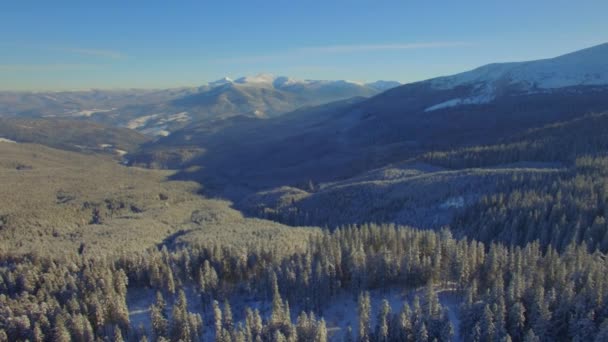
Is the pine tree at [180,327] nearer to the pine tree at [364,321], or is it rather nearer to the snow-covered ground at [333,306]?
the snow-covered ground at [333,306]

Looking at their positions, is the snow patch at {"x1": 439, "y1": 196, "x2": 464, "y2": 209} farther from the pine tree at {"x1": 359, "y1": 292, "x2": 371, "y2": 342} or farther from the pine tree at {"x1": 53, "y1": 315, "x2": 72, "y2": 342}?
the pine tree at {"x1": 53, "y1": 315, "x2": 72, "y2": 342}

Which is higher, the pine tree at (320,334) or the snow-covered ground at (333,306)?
the pine tree at (320,334)

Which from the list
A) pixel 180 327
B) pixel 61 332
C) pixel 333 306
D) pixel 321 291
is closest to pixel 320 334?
pixel 321 291

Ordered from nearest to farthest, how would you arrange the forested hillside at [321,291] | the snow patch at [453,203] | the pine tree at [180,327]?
the forested hillside at [321,291], the pine tree at [180,327], the snow patch at [453,203]

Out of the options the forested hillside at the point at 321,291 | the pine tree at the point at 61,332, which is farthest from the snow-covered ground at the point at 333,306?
the pine tree at the point at 61,332

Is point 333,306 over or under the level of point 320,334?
under

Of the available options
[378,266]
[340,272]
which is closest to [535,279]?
[378,266]

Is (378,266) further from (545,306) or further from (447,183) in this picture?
(447,183)

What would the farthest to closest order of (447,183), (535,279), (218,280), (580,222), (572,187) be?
(447,183)
(572,187)
(580,222)
(218,280)
(535,279)

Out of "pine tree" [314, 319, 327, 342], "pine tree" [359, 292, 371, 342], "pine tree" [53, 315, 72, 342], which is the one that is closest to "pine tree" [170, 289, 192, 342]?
"pine tree" [53, 315, 72, 342]

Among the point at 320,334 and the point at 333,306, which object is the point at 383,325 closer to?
the point at 320,334

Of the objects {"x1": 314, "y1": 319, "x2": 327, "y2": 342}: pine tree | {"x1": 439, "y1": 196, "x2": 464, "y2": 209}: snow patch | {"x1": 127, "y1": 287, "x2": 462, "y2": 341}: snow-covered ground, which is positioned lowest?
{"x1": 127, "y1": 287, "x2": 462, "y2": 341}: snow-covered ground
